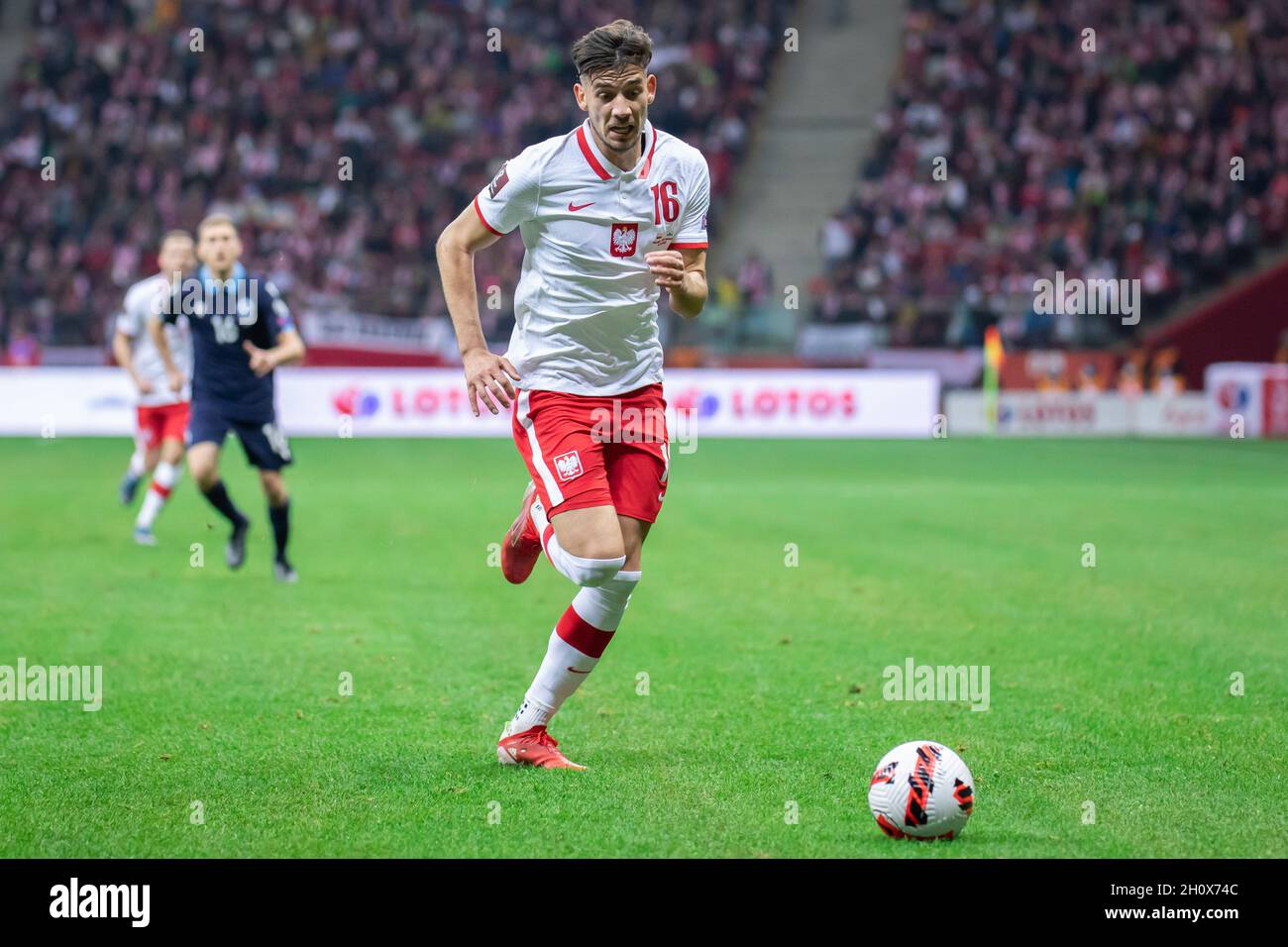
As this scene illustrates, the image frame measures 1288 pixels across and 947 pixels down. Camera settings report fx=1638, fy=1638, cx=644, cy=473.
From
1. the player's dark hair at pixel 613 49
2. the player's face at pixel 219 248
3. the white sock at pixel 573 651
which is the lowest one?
the white sock at pixel 573 651

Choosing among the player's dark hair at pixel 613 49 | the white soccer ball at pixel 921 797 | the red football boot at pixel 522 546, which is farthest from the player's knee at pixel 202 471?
the white soccer ball at pixel 921 797

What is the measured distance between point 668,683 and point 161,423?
7.94m

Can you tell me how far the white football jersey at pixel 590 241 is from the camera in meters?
5.79

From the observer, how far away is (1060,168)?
106ft

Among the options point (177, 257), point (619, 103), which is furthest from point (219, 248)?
point (619, 103)

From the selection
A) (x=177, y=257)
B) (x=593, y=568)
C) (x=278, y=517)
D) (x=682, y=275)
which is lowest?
(x=593, y=568)

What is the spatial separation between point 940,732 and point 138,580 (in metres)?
6.30

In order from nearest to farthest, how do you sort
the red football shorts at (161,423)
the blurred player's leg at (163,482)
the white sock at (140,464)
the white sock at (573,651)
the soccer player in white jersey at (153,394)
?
the white sock at (573,651) → the soccer player in white jersey at (153,394) → the blurred player's leg at (163,482) → the red football shorts at (161,423) → the white sock at (140,464)

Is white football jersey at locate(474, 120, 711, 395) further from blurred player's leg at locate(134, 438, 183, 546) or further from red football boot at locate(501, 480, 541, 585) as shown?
blurred player's leg at locate(134, 438, 183, 546)

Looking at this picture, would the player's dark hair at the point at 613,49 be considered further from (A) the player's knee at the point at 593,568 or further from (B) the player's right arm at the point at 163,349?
(B) the player's right arm at the point at 163,349

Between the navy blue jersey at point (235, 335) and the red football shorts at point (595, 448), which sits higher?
the navy blue jersey at point (235, 335)

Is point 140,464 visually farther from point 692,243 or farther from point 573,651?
point 692,243

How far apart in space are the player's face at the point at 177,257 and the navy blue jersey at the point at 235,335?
1.35 m
